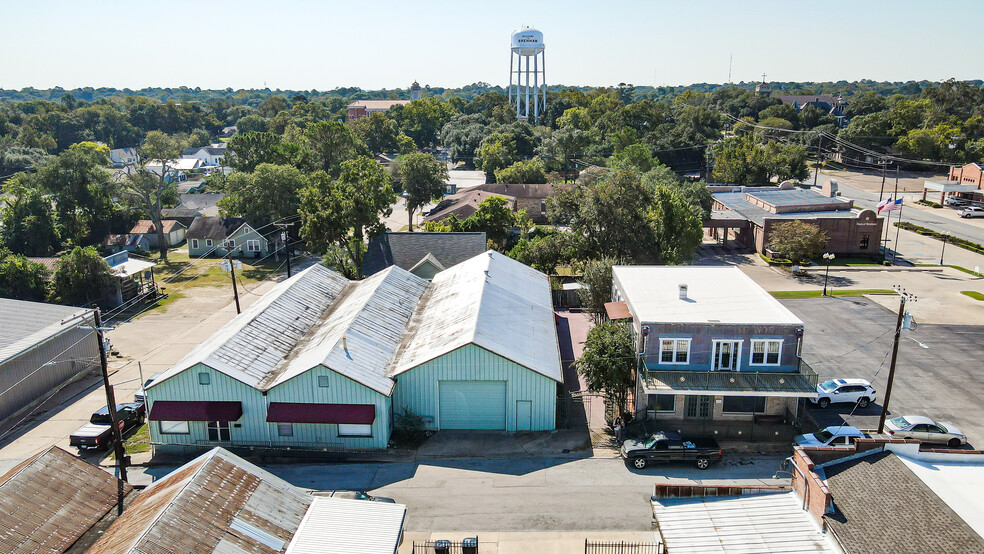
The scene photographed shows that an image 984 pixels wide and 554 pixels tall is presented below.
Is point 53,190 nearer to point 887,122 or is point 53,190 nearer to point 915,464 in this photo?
point 915,464

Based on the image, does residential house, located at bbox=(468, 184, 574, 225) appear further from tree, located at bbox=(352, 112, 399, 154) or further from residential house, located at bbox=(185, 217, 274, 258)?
tree, located at bbox=(352, 112, 399, 154)

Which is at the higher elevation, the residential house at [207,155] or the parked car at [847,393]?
the residential house at [207,155]

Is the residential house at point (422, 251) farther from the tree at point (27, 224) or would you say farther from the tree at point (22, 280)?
the tree at point (27, 224)

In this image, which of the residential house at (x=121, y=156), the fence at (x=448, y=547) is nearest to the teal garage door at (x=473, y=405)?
the fence at (x=448, y=547)

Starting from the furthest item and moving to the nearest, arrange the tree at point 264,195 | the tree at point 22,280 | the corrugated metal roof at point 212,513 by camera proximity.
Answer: the tree at point 264,195
the tree at point 22,280
the corrugated metal roof at point 212,513

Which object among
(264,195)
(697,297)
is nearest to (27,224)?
(264,195)

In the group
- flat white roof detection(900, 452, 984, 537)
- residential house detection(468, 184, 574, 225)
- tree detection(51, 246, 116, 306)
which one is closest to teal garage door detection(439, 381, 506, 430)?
flat white roof detection(900, 452, 984, 537)
